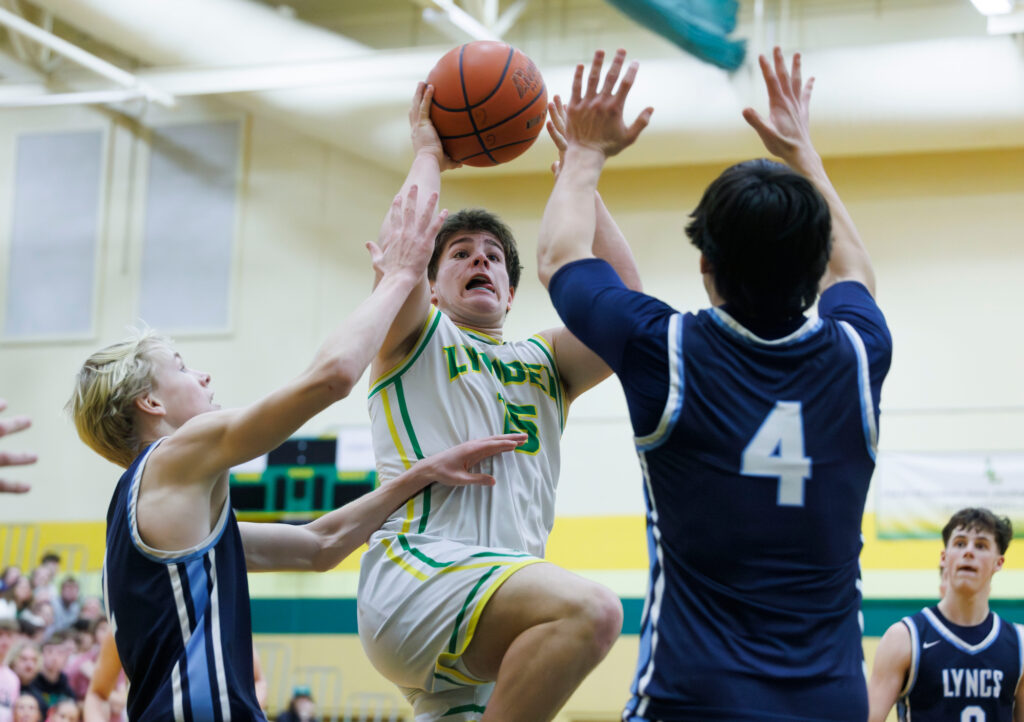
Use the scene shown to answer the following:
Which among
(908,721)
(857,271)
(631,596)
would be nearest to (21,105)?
(631,596)

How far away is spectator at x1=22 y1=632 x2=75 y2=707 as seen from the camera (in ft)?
34.4

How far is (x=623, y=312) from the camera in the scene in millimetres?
2650

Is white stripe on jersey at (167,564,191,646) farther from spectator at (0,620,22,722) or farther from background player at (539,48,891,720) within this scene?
spectator at (0,620,22,722)

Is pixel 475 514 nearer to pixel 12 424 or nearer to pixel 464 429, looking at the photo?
pixel 464 429

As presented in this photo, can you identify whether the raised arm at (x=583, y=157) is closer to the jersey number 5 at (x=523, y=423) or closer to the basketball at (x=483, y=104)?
the basketball at (x=483, y=104)

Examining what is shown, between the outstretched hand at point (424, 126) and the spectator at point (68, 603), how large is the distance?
417 inches

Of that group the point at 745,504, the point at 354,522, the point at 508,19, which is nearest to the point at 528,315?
the point at 508,19

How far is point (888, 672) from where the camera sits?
6.05 meters

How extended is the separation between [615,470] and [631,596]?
1485 mm

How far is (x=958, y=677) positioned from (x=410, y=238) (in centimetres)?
412

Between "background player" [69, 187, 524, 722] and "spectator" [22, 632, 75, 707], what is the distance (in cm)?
791

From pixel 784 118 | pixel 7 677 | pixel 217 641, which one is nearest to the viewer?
pixel 217 641

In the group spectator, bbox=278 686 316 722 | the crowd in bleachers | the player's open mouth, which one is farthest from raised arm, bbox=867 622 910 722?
spectator, bbox=278 686 316 722

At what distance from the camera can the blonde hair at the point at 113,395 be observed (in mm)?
3504
